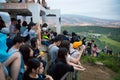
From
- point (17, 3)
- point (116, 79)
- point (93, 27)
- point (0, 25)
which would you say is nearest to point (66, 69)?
point (0, 25)

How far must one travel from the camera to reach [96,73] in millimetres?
18219

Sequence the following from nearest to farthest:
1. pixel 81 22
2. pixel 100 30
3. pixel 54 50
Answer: pixel 54 50, pixel 100 30, pixel 81 22

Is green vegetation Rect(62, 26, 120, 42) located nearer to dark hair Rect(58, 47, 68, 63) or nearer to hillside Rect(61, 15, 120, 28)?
hillside Rect(61, 15, 120, 28)

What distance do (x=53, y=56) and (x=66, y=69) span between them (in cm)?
136

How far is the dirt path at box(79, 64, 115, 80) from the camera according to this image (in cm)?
1659

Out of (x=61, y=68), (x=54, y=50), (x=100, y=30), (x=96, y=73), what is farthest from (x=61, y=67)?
(x=100, y=30)

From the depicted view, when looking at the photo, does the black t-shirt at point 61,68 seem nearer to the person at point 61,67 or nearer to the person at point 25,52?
the person at point 61,67

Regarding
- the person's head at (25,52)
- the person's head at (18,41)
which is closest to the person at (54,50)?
the person's head at (18,41)

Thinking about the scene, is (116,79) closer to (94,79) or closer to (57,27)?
(94,79)

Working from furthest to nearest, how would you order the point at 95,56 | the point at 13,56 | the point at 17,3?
the point at 95,56 → the point at 17,3 → the point at 13,56

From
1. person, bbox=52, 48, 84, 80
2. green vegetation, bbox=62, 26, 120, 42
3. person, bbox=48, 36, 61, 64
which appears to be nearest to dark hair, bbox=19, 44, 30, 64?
person, bbox=52, 48, 84, 80

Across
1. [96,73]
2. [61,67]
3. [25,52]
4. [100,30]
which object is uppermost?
[25,52]

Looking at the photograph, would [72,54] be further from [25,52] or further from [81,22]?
[81,22]

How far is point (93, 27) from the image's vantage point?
110 m
